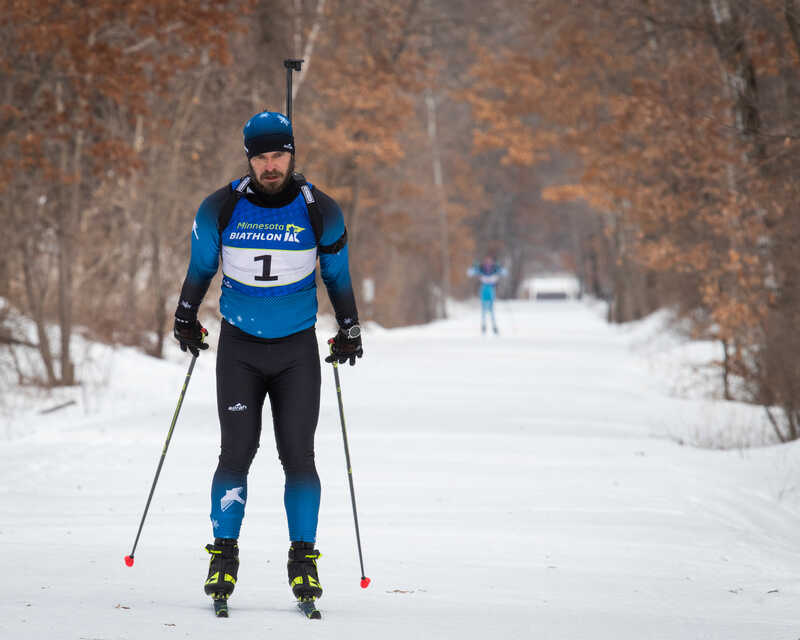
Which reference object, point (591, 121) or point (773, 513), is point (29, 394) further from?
point (591, 121)

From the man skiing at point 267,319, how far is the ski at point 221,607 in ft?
0.46

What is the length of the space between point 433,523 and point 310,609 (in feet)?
10.5

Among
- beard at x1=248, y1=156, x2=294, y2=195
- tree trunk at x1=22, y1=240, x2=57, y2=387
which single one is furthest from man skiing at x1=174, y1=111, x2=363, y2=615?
tree trunk at x1=22, y1=240, x2=57, y2=387

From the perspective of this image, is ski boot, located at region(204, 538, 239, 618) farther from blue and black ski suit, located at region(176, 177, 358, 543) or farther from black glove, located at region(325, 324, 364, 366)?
black glove, located at region(325, 324, 364, 366)

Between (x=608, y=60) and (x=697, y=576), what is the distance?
20796 millimetres

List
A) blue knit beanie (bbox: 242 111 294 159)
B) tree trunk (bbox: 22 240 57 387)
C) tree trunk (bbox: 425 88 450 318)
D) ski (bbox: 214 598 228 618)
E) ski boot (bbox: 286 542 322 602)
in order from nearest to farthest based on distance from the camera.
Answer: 1. ski (bbox: 214 598 228 618)
2. ski boot (bbox: 286 542 322 602)
3. blue knit beanie (bbox: 242 111 294 159)
4. tree trunk (bbox: 22 240 57 387)
5. tree trunk (bbox: 425 88 450 318)

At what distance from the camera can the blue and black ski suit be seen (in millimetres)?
5586

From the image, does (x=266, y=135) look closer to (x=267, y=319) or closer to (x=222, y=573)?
(x=267, y=319)

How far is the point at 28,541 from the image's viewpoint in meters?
7.27

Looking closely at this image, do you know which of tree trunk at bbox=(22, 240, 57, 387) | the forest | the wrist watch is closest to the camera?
the wrist watch

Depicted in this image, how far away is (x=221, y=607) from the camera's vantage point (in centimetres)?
536

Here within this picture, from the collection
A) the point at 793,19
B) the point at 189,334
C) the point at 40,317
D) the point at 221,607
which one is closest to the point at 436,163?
the point at 40,317

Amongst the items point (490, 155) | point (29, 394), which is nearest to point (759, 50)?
point (29, 394)

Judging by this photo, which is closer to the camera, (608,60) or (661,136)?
(661,136)
